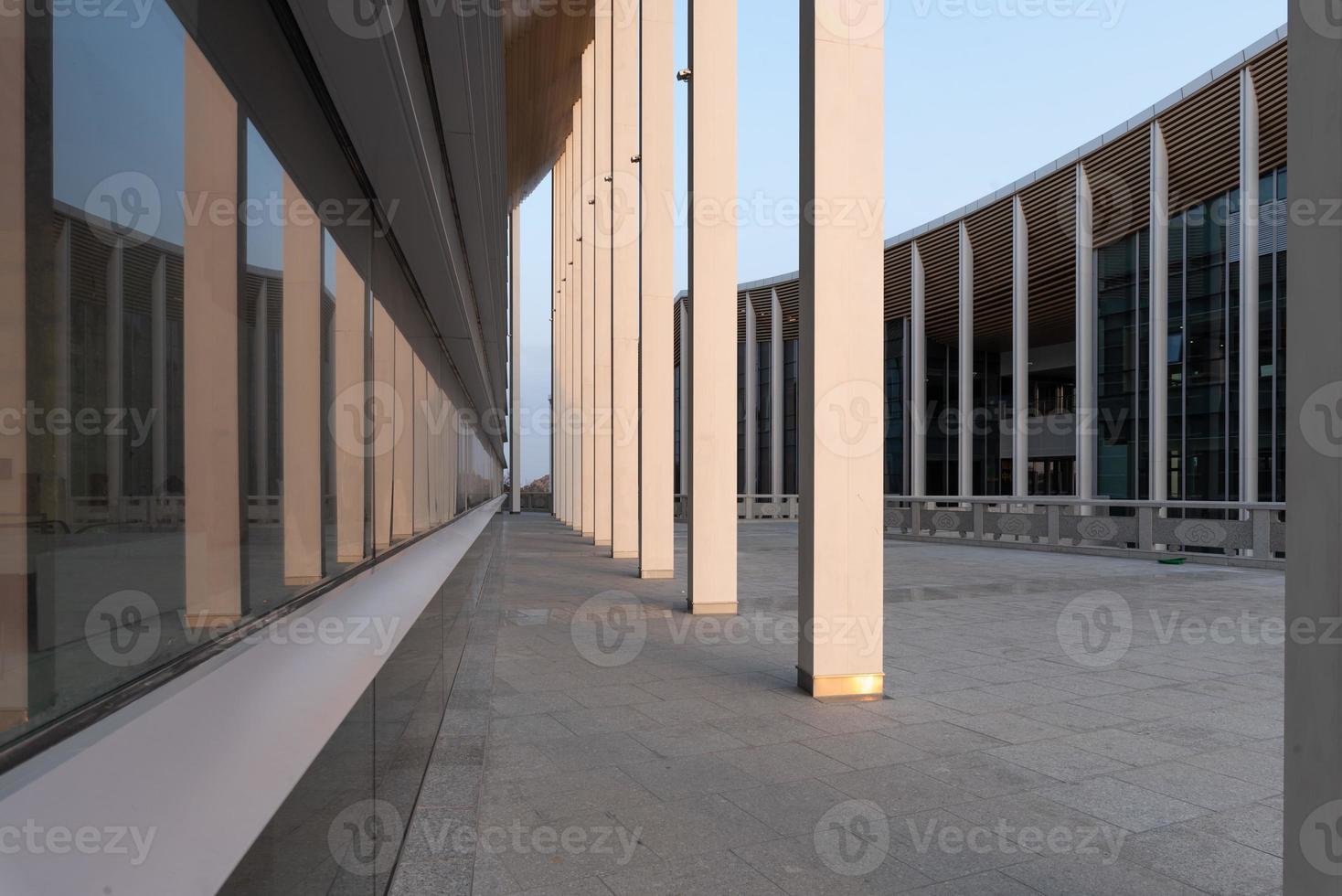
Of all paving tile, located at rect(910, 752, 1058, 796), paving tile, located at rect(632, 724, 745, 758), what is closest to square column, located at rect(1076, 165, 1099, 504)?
paving tile, located at rect(910, 752, 1058, 796)

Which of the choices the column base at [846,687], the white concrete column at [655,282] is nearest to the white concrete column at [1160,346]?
the white concrete column at [655,282]

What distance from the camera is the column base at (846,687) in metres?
5.85

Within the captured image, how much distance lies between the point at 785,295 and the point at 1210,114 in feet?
71.3

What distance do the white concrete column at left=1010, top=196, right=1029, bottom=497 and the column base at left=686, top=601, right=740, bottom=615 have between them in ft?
67.8

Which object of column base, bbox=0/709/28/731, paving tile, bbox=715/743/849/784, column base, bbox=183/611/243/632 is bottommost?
paving tile, bbox=715/743/849/784

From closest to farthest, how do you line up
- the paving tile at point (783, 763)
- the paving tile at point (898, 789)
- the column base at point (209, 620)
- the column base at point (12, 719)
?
1. the column base at point (12, 719)
2. the column base at point (209, 620)
3. the paving tile at point (898, 789)
4. the paving tile at point (783, 763)

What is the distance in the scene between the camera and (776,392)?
139ft

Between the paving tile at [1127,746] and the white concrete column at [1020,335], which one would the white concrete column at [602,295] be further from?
the white concrete column at [1020,335]

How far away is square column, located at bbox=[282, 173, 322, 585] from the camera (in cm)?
241

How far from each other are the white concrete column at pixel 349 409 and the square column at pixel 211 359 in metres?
1.24

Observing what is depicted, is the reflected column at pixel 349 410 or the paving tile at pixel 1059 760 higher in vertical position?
the reflected column at pixel 349 410

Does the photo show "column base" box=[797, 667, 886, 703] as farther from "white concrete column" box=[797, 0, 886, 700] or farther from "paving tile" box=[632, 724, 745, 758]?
"paving tile" box=[632, 724, 745, 758]

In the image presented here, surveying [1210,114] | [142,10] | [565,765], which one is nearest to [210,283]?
[142,10]

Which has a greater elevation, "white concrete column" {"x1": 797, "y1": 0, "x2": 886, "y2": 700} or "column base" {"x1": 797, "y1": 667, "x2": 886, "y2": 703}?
"white concrete column" {"x1": 797, "y1": 0, "x2": 886, "y2": 700}
